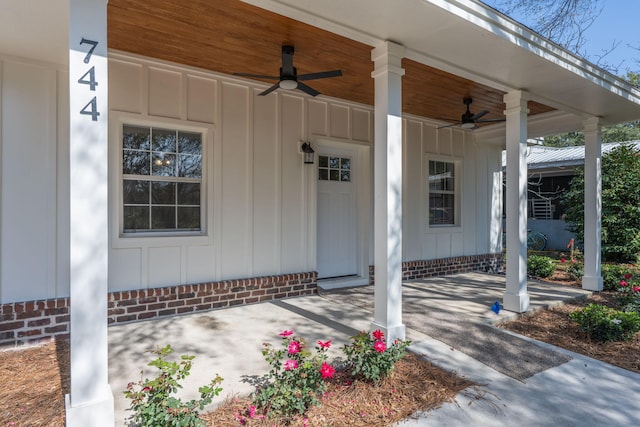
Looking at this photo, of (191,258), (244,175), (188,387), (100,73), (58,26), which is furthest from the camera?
(244,175)

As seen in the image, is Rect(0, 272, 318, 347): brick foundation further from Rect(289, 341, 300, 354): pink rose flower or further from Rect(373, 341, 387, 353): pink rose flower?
Rect(373, 341, 387, 353): pink rose flower

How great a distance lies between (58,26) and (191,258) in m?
2.46

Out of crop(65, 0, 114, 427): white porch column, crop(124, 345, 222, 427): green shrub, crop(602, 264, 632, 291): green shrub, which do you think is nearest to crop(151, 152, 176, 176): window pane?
crop(65, 0, 114, 427): white porch column

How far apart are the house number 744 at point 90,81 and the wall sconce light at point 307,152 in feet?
10.5

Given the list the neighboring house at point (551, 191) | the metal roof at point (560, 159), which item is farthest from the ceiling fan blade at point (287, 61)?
the neighboring house at point (551, 191)

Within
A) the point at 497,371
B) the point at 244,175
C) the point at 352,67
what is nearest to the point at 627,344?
the point at 497,371

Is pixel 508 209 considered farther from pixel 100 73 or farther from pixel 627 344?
pixel 100 73

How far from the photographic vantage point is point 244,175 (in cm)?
451

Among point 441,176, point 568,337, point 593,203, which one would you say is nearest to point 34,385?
point 568,337

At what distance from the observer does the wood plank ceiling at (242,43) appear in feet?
9.59

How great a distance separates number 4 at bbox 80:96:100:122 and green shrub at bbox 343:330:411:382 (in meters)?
2.17

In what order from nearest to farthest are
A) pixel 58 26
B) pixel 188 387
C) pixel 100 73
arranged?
pixel 100 73 < pixel 188 387 < pixel 58 26

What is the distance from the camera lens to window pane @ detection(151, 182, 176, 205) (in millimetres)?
4047

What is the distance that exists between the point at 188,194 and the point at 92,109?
2.41m
